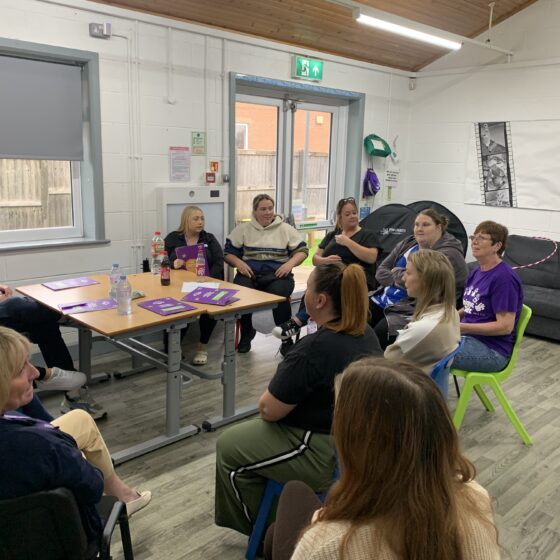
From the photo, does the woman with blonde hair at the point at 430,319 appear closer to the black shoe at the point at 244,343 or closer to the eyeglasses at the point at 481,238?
the eyeglasses at the point at 481,238

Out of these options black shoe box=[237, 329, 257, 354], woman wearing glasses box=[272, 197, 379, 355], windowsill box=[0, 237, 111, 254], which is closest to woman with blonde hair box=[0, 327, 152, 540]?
windowsill box=[0, 237, 111, 254]

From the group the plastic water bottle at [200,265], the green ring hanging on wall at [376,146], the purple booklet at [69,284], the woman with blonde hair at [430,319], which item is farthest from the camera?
the green ring hanging on wall at [376,146]

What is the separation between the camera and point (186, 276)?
3.88 m

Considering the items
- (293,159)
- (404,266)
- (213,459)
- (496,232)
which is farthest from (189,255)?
(496,232)

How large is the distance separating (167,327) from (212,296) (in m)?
0.48

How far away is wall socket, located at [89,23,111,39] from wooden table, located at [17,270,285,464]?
1739 mm

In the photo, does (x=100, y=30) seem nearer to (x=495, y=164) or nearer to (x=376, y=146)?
(x=376, y=146)

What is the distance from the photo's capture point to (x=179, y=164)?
4555mm

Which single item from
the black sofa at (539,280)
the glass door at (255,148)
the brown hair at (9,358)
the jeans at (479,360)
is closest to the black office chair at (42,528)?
the brown hair at (9,358)

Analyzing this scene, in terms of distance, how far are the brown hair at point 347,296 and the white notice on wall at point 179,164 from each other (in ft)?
9.34

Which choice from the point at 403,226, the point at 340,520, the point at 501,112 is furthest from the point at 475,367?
the point at 501,112

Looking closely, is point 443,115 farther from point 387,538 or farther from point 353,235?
point 387,538

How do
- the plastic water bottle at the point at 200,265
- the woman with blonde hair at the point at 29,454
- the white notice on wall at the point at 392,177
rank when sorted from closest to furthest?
the woman with blonde hair at the point at 29,454, the plastic water bottle at the point at 200,265, the white notice on wall at the point at 392,177

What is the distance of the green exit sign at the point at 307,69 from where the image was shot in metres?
5.23
